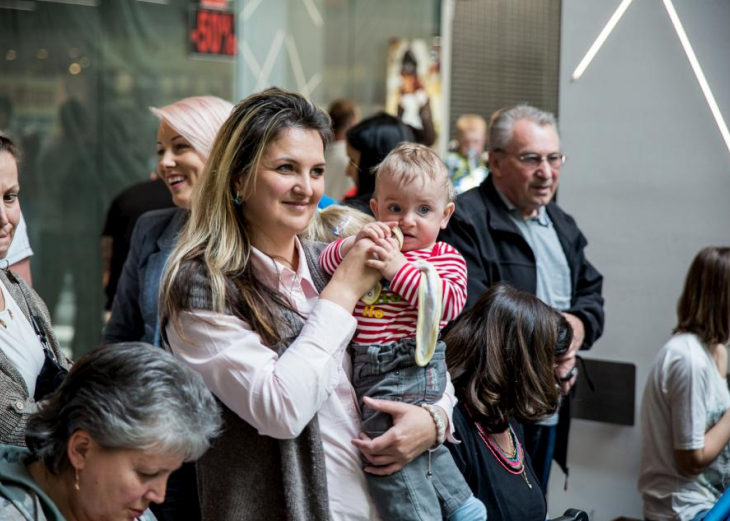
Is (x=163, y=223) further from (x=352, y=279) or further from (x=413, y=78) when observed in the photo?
(x=413, y=78)

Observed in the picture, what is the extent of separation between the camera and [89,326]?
641 centimetres

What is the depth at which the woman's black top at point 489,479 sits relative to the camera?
91.8 inches

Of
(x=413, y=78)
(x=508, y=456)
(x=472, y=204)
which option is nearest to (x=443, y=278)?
(x=508, y=456)

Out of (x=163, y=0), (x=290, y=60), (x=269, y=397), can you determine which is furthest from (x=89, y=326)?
(x=269, y=397)

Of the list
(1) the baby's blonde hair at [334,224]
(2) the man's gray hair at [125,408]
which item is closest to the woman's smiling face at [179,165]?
(1) the baby's blonde hair at [334,224]

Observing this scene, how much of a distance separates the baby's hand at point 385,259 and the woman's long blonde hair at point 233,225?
0.67 feet

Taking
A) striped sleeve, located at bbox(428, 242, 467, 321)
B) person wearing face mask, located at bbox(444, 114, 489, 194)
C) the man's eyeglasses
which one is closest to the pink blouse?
striped sleeve, located at bbox(428, 242, 467, 321)

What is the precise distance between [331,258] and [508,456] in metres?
0.75

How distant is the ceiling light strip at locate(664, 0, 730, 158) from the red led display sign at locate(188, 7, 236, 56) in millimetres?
4309

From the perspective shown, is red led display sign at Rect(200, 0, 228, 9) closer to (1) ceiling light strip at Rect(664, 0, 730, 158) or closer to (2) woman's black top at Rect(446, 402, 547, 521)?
(1) ceiling light strip at Rect(664, 0, 730, 158)

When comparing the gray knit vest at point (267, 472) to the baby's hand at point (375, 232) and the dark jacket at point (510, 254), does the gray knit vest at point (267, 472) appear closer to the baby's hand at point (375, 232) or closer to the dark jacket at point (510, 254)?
the baby's hand at point (375, 232)

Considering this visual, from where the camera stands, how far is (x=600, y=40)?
11.8ft

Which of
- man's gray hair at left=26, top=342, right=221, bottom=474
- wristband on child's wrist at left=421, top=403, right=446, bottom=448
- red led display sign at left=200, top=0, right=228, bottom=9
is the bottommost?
wristband on child's wrist at left=421, top=403, right=446, bottom=448

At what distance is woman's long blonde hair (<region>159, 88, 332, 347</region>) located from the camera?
6.24 feet
